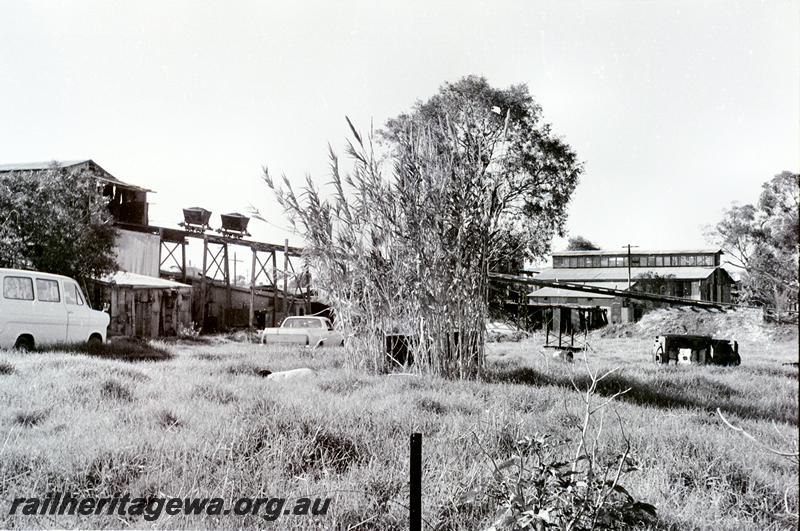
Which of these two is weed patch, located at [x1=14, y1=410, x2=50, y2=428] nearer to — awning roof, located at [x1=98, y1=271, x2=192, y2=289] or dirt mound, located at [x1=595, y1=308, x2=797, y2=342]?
dirt mound, located at [x1=595, y1=308, x2=797, y2=342]

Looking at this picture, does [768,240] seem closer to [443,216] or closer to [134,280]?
[443,216]

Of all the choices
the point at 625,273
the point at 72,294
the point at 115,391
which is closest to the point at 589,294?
the point at 625,273

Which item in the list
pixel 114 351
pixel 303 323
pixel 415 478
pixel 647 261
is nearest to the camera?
pixel 415 478

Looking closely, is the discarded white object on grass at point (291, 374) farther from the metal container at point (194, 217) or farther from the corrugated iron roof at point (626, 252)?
the metal container at point (194, 217)

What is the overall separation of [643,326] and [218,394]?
5.63m

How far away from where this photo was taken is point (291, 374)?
6410 millimetres

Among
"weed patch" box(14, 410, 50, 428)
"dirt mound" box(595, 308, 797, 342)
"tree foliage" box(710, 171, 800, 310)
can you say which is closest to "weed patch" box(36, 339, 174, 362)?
"weed patch" box(14, 410, 50, 428)

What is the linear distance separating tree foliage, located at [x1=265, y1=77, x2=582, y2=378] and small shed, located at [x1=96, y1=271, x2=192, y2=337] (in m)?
6.25

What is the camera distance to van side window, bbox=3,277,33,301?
7445 mm

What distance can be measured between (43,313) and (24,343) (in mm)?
1026

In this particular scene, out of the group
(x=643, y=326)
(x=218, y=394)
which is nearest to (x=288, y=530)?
(x=218, y=394)

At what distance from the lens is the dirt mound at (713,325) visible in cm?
432

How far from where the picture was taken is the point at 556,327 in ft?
52.9

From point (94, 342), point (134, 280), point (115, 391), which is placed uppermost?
point (134, 280)
